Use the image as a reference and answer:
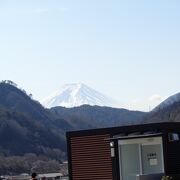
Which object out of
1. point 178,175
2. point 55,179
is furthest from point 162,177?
point 55,179

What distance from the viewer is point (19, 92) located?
159 metres

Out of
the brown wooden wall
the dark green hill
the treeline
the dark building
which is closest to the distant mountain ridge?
the dark green hill

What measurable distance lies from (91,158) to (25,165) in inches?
3101

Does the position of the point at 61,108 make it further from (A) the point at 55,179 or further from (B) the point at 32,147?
(A) the point at 55,179

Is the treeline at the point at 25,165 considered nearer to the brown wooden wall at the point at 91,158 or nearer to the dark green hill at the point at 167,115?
the dark green hill at the point at 167,115

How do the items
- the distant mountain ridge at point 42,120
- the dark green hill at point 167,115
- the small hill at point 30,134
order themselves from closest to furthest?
the dark green hill at point 167,115 → the distant mountain ridge at point 42,120 → the small hill at point 30,134

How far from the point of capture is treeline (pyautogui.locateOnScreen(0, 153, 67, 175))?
329 ft

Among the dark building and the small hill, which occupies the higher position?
the small hill

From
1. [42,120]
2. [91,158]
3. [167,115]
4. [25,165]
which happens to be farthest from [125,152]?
[42,120]

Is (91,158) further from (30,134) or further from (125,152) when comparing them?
(30,134)

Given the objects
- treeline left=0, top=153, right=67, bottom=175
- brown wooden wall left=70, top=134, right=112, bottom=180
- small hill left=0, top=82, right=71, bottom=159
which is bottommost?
brown wooden wall left=70, top=134, right=112, bottom=180

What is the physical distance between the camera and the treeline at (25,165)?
329 feet

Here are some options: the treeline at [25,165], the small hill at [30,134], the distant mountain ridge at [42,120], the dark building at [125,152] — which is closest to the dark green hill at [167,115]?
the distant mountain ridge at [42,120]

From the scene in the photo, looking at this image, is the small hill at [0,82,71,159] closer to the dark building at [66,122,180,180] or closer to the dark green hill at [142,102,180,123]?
the dark green hill at [142,102,180,123]
